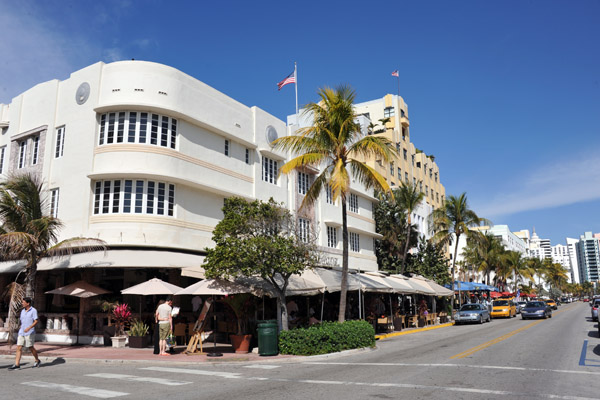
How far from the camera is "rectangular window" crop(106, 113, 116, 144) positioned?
21.6 metres

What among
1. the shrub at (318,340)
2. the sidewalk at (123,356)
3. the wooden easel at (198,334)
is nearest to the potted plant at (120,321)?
the sidewalk at (123,356)

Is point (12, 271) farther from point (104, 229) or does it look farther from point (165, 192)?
point (165, 192)

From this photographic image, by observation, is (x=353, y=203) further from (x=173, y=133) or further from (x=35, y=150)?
(x=35, y=150)

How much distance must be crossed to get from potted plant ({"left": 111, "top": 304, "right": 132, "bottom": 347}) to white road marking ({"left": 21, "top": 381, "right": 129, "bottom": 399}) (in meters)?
8.36

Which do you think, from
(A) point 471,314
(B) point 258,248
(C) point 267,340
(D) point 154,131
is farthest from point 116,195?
(A) point 471,314

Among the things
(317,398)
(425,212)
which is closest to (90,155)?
(317,398)

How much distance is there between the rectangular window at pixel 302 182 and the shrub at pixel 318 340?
15024 mm

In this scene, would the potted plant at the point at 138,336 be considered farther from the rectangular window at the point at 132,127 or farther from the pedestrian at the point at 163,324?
the rectangular window at the point at 132,127

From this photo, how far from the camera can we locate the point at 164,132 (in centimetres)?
2230

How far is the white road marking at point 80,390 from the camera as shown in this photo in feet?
28.9

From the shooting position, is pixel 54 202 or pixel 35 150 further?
pixel 35 150

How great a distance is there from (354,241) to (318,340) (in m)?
21.5

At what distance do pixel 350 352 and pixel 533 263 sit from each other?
96700mm

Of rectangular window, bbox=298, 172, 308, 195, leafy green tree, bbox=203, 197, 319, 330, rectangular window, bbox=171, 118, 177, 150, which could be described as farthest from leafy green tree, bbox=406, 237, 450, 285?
leafy green tree, bbox=203, 197, 319, 330
